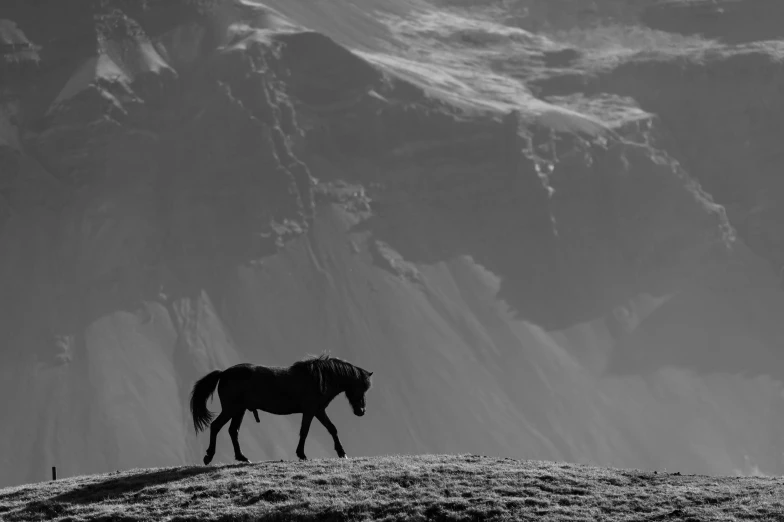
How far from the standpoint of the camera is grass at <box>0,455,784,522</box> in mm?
33406

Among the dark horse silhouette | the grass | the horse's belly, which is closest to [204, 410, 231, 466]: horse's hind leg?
the dark horse silhouette

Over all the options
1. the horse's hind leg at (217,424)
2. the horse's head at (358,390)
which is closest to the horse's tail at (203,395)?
the horse's hind leg at (217,424)

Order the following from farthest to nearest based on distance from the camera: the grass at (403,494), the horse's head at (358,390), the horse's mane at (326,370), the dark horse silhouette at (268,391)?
the horse's head at (358,390), the horse's mane at (326,370), the dark horse silhouette at (268,391), the grass at (403,494)

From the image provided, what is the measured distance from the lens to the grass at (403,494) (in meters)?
33.4

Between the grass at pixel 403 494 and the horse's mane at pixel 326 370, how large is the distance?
303 cm

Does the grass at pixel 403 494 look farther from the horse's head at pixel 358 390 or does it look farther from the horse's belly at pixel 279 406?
the horse's head at pixel 358 390

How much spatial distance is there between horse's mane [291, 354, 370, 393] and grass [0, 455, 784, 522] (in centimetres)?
303

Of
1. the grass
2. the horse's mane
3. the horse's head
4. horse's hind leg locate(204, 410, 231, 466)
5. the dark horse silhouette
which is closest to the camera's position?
the grass

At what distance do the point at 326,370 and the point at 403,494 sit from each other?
27.3 feet

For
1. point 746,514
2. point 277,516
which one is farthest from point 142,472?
point 746,514

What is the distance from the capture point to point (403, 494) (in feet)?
116

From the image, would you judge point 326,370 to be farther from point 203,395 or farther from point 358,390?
point 203,395

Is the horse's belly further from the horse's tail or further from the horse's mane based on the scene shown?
the horse's tail

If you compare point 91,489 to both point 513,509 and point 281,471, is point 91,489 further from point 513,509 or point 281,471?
point 513,509
